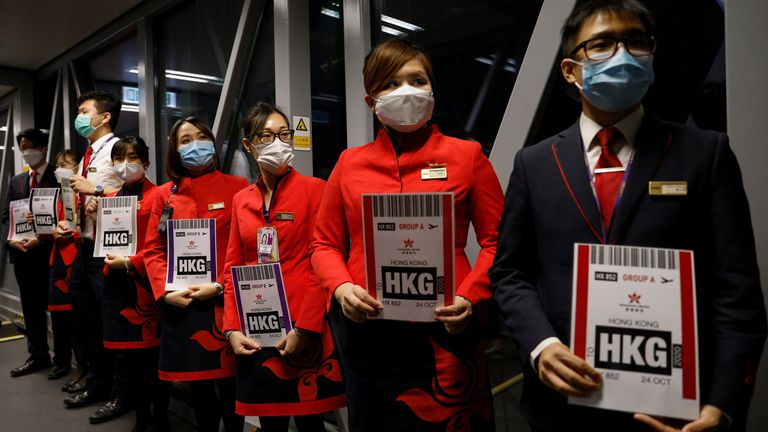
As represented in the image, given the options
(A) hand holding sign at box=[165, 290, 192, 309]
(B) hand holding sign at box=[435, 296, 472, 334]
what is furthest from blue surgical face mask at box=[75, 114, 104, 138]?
(B) hand holding sign at box=[435, 296, 472, 334]

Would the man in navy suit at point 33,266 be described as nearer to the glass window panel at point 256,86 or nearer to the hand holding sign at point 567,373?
the glass window panel at point 256,86

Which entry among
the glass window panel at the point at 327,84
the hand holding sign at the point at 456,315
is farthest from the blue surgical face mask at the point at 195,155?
the hand holding sign at the point at 456,315

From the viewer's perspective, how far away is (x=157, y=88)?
13.6 feet

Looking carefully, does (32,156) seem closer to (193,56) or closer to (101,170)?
(193,56)

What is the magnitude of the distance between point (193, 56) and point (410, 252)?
340cm

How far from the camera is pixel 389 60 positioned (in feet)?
4.35

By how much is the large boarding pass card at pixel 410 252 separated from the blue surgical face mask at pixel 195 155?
129 cm

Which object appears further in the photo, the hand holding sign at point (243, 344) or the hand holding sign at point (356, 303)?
the hand holding sign at point (243, 344)

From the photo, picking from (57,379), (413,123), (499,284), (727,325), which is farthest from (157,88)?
(727,325)

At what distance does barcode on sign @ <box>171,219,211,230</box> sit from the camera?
79.5 inches

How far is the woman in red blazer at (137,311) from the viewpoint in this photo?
8.39ft

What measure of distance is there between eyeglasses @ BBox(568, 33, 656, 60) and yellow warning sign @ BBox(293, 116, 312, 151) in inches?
74.5

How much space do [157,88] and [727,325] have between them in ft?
14.1

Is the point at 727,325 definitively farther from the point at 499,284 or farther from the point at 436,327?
the point at 436,327
